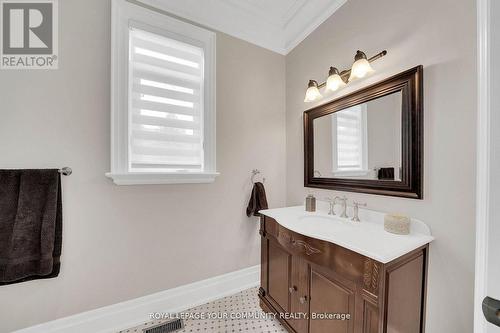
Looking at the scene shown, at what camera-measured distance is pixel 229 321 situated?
1.50 m

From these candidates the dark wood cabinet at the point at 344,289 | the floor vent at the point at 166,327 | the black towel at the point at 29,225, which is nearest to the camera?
the dark wood cabinet at the point at 344,289

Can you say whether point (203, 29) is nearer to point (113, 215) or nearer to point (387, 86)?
point (387, 86)

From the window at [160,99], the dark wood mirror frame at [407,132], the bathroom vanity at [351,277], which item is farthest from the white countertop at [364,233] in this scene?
the window at [160,99]

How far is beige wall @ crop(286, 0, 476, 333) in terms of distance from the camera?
35.2 inches

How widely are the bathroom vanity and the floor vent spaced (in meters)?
0.74

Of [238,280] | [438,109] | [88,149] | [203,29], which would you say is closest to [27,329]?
[88,149]

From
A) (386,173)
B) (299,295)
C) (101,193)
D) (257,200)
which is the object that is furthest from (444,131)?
(101,193)

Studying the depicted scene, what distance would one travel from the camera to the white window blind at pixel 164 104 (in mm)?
1473

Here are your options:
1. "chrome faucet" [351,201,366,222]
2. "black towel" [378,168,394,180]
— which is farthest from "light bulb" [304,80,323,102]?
"chrome faucet" [351,201,366,222]

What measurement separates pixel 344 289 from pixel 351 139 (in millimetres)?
989

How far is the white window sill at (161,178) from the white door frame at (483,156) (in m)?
1.47

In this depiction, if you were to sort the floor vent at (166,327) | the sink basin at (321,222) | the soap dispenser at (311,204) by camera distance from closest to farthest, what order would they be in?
1. the sink basin at (321,222)
2. the floor vent at (166,327)
3. the soap dispenser at (311,204)

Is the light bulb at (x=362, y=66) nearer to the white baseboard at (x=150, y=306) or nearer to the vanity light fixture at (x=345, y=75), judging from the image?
the vanity light fixture at (x=345, y=75)

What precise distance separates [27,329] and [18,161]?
1049 millimetres
